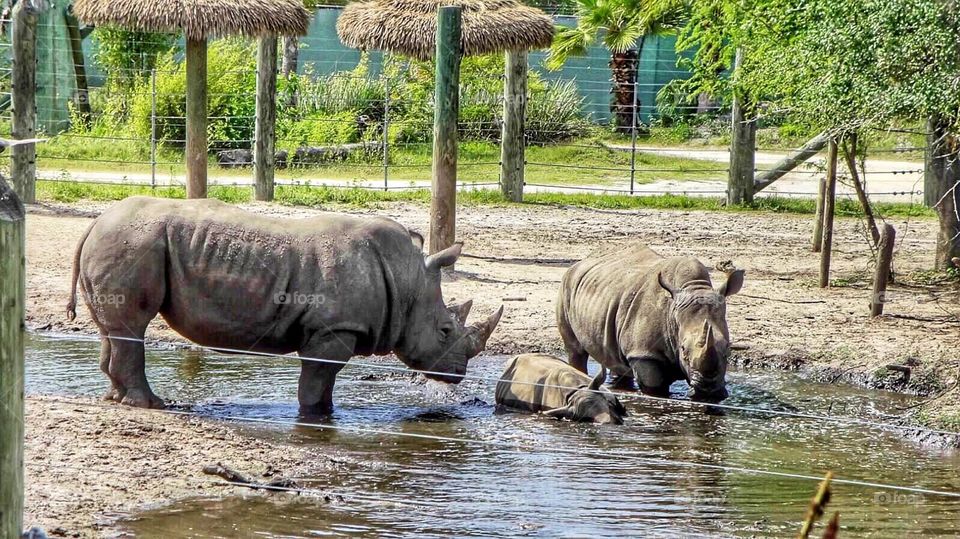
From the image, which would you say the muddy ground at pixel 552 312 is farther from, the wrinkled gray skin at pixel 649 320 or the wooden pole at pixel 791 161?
the wrinkled gray skin at pixel 649 320

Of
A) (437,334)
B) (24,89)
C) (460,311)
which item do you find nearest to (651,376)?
(460,311)

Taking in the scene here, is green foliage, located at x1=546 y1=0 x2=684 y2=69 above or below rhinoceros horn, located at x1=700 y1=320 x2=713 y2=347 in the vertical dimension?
above

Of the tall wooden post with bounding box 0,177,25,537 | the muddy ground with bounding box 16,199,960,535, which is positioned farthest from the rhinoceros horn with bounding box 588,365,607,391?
the tall wooden post with bounding box 0,177,25,537

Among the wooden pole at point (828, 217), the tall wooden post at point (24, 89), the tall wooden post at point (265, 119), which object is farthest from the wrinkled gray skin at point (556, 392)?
the tall wooden post at point (265, 119)

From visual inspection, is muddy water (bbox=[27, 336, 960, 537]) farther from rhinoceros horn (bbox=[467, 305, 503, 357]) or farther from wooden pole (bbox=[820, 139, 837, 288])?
wooden pole (bbox=[820, 139, 837, 288])

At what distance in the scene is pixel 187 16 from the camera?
49.3 feet

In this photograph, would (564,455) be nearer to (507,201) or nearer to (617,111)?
(507,201)

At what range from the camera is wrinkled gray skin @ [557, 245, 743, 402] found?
9.48 meters

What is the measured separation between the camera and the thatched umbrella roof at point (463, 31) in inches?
624

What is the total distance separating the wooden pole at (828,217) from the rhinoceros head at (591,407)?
4704mm

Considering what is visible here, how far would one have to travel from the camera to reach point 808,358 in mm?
11164

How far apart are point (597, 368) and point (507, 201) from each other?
823 cm

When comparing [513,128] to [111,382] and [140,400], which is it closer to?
[111,382]

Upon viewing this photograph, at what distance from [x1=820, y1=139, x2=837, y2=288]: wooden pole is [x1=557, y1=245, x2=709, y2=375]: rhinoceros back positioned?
2841mm
